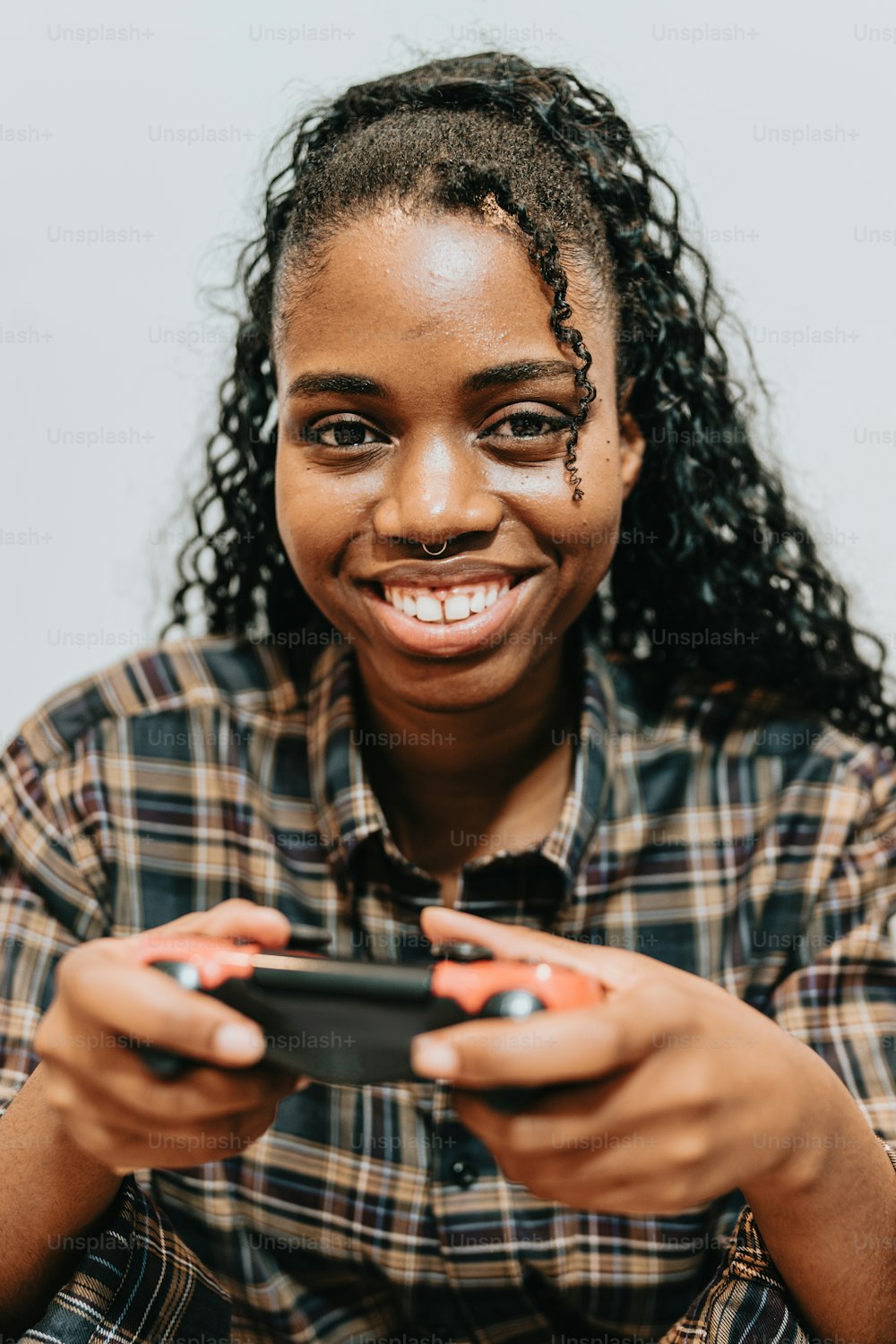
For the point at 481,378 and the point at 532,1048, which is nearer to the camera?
the point at 532,1048

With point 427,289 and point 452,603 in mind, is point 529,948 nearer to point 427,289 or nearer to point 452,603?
point 452,603

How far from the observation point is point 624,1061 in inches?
24.2

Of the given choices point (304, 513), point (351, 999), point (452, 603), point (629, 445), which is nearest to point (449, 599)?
point (452, 603)

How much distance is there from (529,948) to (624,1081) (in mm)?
73

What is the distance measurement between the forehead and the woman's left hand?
1.21 feet

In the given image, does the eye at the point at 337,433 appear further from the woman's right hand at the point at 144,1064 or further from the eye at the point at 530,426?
the woman's right hand at the point at 144,1064

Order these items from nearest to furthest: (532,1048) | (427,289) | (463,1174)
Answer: (532,1048) < (427,289) < (463,1174)

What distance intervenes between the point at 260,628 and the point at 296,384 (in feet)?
1.17

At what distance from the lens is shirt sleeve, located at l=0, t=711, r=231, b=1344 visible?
2.75 ft

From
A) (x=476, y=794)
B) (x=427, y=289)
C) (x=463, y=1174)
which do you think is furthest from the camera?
(x=476, y=794)

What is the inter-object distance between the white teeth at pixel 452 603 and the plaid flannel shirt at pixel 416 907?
178 mm

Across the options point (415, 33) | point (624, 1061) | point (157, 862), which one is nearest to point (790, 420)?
point (415, 33)

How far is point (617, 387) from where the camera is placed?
98 cm

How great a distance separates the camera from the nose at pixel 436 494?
84cm
